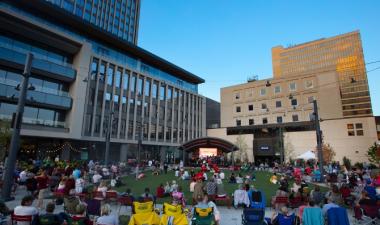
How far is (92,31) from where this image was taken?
43.5 metres

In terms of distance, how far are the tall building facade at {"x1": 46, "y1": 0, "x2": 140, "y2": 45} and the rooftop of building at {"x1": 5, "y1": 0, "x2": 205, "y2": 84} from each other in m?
28.6

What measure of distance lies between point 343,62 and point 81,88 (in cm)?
13160

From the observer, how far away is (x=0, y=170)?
67.3 feet

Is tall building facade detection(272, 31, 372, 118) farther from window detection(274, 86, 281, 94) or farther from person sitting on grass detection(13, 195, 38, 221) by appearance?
person sitting on grass detection(13, 195, 38, 221)

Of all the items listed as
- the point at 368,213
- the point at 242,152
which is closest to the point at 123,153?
the point at 242,152

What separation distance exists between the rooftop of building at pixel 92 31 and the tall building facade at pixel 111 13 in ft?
93.8

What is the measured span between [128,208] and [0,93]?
1040 inches

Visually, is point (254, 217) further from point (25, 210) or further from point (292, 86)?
point (292, 86)

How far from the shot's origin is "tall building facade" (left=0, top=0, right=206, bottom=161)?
3212cm

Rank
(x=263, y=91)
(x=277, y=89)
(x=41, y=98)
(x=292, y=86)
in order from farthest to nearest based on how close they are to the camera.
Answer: (x=263, y=91)
(x=277, y=89)
(x=292, y=86)
(x=41, y=98)

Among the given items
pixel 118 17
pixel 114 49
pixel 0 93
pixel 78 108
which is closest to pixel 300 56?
pixel 118 17

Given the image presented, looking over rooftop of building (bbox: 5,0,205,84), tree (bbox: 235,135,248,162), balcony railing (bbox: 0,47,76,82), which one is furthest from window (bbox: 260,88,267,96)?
balcony railing (bbox: 0,47,76,82)

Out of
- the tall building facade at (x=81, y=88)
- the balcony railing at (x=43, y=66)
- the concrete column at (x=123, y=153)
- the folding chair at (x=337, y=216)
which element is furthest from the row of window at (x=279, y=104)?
the folding chair at (x=337, y=216)

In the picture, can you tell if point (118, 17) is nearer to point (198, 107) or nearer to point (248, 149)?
point (198, 107)
